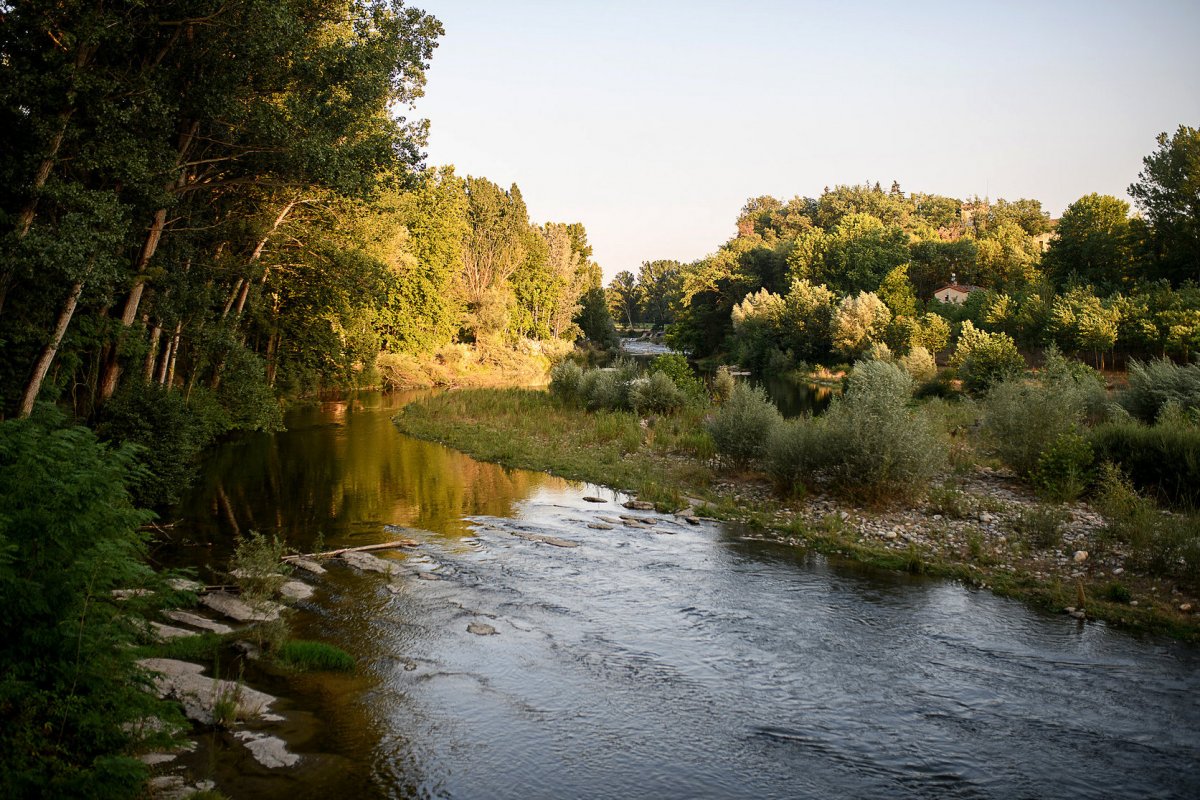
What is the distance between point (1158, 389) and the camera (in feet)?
81.3

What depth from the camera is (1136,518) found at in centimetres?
1399

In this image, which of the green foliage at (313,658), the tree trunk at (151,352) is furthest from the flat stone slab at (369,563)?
the tree trunk at (151,352)

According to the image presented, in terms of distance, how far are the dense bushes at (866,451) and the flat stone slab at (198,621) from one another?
42.5ft

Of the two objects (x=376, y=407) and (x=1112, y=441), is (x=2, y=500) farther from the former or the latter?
(x=376, y=407)

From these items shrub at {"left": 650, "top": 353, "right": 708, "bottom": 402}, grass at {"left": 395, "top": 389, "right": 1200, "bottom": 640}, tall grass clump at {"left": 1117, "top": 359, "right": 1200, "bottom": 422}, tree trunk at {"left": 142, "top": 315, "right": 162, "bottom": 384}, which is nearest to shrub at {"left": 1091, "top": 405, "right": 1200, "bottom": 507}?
grass at {"left": 395, "top": 389, "right": 1200, "bottom": 640}

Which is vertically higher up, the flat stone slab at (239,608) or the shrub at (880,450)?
the shrub at (880,450)

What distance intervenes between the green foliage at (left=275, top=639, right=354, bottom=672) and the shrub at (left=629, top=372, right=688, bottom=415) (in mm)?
23297

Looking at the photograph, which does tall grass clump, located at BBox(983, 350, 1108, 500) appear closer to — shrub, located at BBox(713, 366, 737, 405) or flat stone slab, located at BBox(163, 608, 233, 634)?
shrub, located at BBox(713, 366, 737, 405)

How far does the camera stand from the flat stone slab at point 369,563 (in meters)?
13.7

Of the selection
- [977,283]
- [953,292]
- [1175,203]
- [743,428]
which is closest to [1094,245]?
[1175,203]

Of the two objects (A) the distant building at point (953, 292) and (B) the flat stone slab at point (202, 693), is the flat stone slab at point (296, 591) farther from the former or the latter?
(A) the distant building at point (953, 292)

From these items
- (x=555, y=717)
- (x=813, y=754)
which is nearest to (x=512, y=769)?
(x=555, y=717)

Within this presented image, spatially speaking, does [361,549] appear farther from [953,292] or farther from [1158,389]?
[953,292]

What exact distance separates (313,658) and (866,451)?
12549 millimetres
